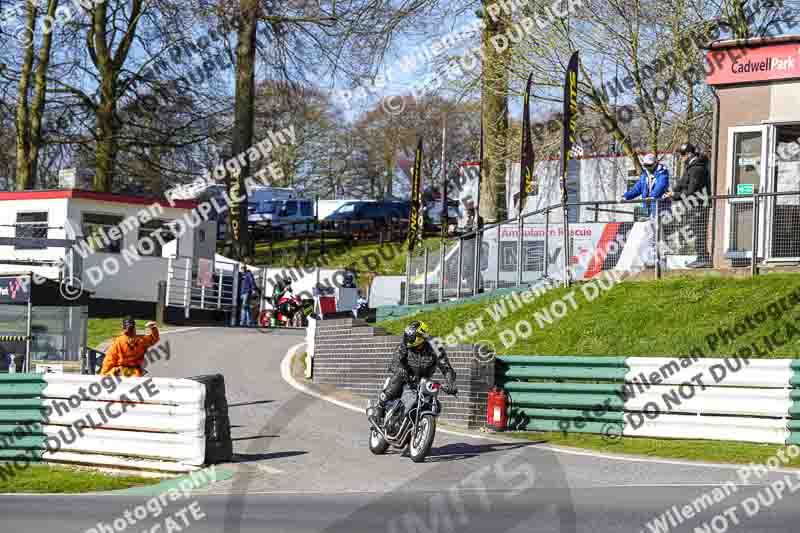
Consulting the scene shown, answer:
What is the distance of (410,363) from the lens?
14.6m

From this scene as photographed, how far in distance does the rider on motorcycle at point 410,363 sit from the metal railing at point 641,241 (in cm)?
553

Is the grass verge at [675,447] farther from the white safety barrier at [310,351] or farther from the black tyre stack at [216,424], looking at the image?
the white safety barrier at [310,351]

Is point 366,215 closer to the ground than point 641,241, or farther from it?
farther from it

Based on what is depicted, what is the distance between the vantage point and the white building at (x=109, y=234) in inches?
1283

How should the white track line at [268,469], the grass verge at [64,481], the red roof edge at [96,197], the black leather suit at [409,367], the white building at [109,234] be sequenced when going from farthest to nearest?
the red roof edge at [96,197]
the white building at [109,234]
the black leather suit at [409,367]
the white track line at [268,469]
the grass verge at [64,481]

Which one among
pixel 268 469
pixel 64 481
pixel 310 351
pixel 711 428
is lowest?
pixel 64 481

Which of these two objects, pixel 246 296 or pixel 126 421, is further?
pixel 246 296

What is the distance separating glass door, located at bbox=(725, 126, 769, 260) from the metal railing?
0.02m

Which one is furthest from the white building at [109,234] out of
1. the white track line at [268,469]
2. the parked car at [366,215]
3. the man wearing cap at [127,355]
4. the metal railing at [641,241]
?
the white track line at [268,469]

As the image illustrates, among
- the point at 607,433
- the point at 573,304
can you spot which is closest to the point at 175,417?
the point at 607,433

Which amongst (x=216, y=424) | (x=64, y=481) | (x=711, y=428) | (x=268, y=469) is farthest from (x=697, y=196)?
(x=64, y=481)

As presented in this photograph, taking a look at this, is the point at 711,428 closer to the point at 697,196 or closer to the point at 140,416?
the point at 697,196

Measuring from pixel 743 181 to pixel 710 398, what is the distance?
577 cm

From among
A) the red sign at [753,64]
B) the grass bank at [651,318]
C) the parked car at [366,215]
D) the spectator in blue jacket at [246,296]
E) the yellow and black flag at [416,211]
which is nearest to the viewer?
the grass bank at [651,318]
